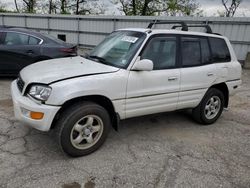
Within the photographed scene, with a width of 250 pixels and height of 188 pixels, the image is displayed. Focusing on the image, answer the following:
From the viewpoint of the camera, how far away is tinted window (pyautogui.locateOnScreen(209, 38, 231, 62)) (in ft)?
→ 14.6

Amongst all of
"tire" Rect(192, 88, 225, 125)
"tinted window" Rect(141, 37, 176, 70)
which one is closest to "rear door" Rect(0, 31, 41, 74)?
"tinted window" Rect(141, 37, 176, 70)

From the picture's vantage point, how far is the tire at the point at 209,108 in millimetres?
4445

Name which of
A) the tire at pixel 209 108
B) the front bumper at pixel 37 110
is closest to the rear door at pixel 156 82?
the tire at pixel 209 108

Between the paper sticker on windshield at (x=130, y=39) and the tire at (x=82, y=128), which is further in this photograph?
the paper sticker on windshield at (x=130, y=39)

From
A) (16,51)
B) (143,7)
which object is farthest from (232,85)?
(143,7)

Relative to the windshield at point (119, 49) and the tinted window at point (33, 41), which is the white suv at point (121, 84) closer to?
the windshield at point (119, 49)

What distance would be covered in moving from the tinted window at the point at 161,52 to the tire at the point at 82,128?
1.10 m

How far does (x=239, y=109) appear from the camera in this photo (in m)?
5.77

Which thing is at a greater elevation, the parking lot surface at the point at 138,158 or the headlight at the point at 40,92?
the headlight at the point at 40,92

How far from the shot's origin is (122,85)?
3.29 metres

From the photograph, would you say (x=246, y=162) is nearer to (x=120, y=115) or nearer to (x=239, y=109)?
(x=120, y=115)

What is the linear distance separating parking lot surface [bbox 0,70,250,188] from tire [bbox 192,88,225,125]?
18 cm

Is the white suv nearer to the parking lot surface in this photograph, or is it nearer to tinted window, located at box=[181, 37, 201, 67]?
tinted window, located at box=[181, 37, 201, 67]

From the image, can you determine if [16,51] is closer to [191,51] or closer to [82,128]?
[82,128]
